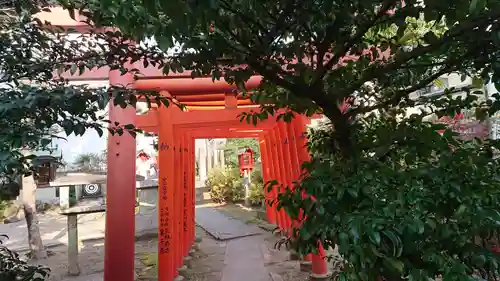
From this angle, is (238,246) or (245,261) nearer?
(245,261)

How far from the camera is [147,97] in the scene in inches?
71.7

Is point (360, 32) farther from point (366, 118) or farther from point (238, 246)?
point (238, 246)

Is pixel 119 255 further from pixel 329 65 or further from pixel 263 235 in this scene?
pixel 263 235

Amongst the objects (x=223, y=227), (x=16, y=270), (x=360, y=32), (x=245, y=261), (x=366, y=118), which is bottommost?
(x=245, y=261)

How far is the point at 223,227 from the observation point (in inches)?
409

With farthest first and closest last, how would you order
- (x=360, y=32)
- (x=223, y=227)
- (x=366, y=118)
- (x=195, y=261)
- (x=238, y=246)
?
(x=223, y=227) < (x=238, y=246) < (x=195, y=261) < (x=366, y=118) < (x=360, y=32)

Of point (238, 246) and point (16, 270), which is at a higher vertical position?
point (16, 270)

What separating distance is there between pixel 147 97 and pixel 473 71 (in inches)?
64.0

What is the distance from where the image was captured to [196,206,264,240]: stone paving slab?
941 centimetres

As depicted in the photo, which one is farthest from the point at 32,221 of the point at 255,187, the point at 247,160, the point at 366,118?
the point at 255,187

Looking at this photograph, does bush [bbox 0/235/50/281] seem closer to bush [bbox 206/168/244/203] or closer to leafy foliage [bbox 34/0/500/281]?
leafy foliage [bbox 34/0/500/281]

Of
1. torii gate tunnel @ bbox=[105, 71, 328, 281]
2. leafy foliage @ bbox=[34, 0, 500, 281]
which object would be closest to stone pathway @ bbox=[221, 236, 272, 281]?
torii gate tunnel @ bbox=[105, 71, 328, 281]

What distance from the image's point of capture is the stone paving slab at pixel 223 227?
941 cm

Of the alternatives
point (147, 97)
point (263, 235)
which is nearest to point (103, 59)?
point (147, 97)
